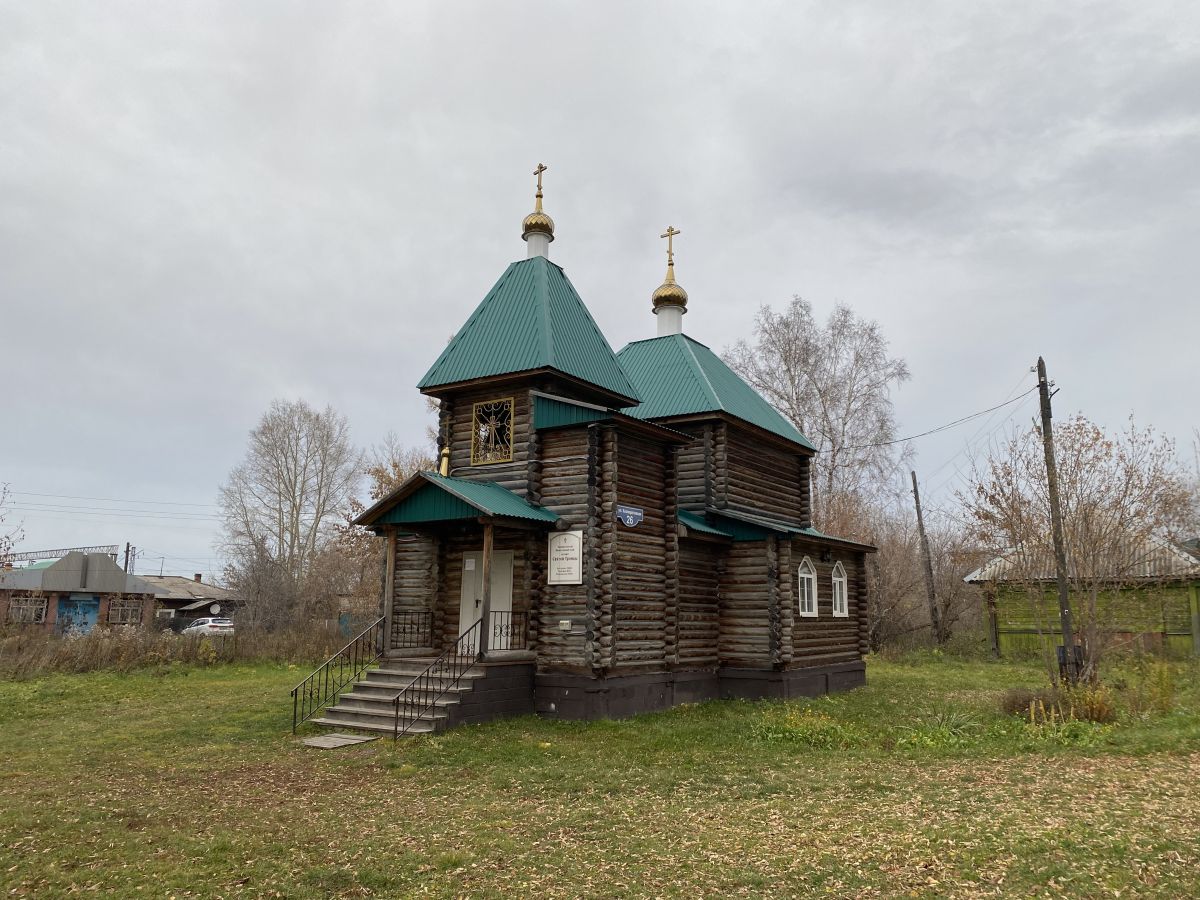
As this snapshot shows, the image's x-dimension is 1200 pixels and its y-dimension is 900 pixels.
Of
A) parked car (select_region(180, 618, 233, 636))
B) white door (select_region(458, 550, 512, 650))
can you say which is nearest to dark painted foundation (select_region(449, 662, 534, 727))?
white door (select_region(458, 550, 512, 650))

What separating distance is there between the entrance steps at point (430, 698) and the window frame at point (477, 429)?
11.8 feet

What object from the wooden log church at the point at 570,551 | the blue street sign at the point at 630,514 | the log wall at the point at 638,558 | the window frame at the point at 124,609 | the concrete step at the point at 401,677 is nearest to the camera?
the concrete step at the point at 401,677

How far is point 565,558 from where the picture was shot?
14203 mm

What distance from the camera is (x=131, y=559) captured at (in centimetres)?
4659

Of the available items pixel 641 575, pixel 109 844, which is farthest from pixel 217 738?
pixel 641 575

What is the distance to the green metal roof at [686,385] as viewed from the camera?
747 inches

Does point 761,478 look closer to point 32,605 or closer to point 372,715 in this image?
point 372,715

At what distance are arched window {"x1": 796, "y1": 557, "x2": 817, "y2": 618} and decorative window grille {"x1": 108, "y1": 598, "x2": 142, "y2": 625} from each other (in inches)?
1315

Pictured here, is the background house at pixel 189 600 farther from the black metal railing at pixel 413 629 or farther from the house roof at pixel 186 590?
the black metal railing at pixel 413 629

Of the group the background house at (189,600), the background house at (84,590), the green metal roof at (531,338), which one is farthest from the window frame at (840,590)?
the background house at (189,600)

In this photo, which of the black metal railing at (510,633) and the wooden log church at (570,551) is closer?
the wooden log church at (570,551)

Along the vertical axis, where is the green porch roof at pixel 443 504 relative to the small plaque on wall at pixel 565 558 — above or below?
above

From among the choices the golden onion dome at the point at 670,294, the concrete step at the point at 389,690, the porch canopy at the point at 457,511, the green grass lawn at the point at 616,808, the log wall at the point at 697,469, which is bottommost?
the green grass lawn at the point at 616,808

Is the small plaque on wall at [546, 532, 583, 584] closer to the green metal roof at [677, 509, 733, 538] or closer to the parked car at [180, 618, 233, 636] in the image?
the green metal roof at [677, 509, 733, 538]
